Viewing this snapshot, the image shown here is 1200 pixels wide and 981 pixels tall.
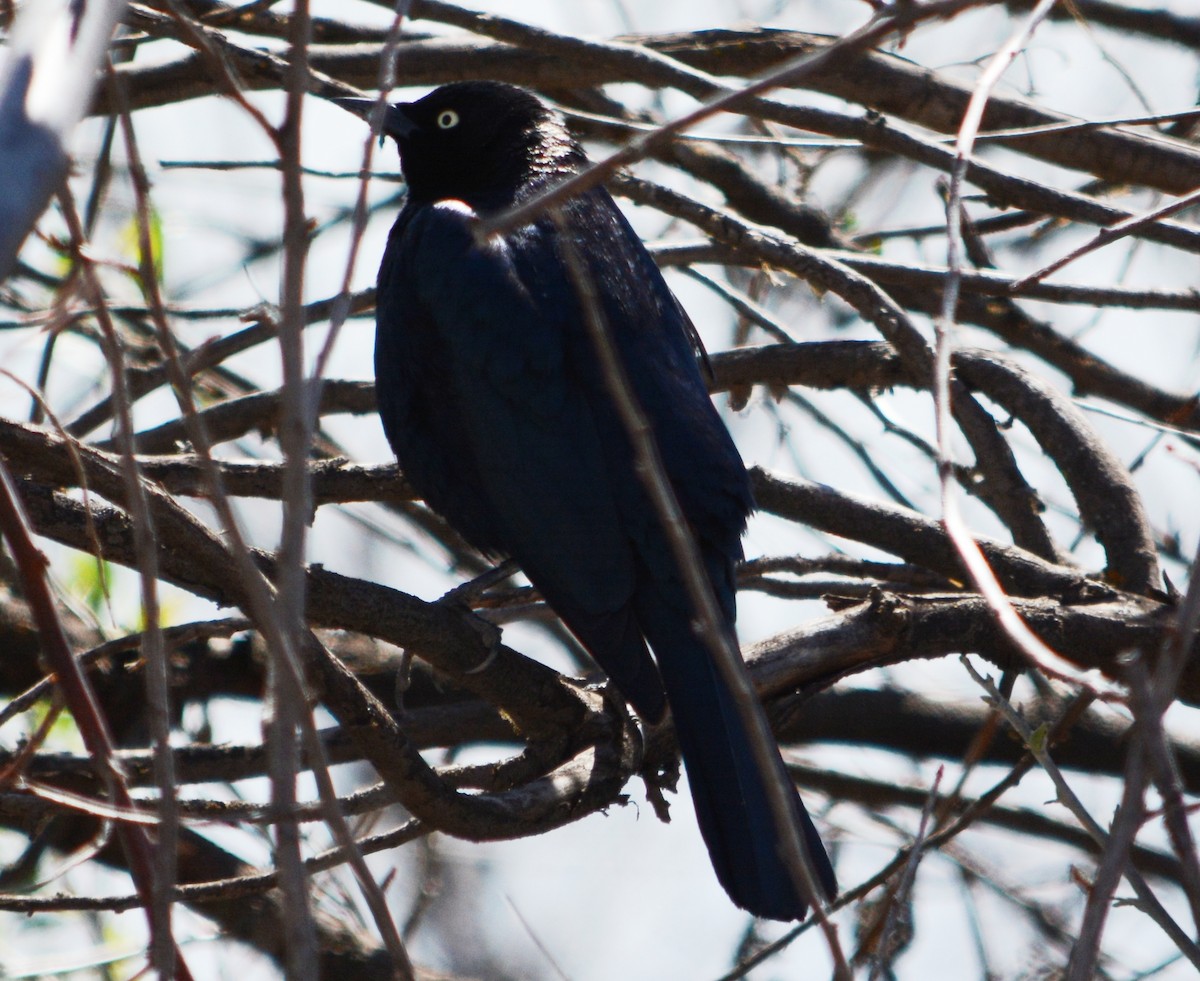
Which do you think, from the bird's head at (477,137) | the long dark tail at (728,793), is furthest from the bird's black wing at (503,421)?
the bird's head at (477,137)

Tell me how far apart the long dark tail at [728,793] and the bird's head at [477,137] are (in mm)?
2154

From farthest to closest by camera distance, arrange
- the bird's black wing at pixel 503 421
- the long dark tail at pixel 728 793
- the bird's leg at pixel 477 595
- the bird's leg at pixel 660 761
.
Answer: the bird's black wing at pixel 503 421 → the bird's leg at pixel 660 761 → the bird's leg at pixel 477 595 → the long dark tail at pixel 728 793

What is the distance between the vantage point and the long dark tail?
10.1 feet

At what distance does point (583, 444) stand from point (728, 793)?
110 cm

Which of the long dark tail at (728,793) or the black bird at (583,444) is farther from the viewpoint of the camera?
the black bird at (583,444)

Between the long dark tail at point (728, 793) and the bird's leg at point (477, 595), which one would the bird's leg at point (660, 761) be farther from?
the bird's leg at point (477, 595)

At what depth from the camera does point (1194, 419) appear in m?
5.73

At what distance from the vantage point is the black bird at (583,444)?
336 centimetres

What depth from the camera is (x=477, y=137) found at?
16.6ft

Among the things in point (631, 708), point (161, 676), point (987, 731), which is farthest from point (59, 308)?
point (631, 708)

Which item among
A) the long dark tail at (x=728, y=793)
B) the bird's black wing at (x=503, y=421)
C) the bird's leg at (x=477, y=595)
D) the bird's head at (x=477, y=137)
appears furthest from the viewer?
the bird's head at (x=477, y=137)

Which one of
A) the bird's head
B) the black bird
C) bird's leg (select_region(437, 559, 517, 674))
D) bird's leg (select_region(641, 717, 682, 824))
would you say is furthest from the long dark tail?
the bird's head

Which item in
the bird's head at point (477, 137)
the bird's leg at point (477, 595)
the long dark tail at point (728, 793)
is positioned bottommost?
the long dark tail at point (728, 793)

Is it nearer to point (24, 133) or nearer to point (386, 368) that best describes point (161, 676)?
point (24, 133)
